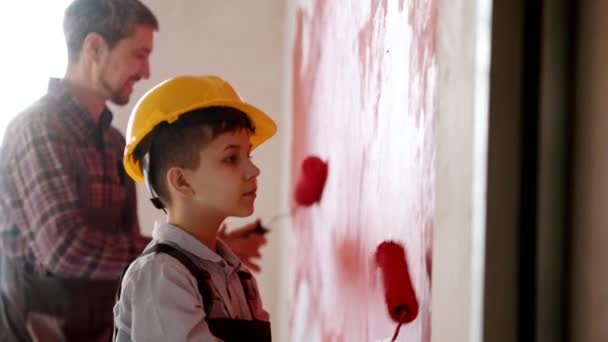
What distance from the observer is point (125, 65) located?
0.82 m

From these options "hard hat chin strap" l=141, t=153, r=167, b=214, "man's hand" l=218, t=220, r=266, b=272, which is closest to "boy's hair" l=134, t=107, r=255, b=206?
"hard hat chin strap" l=141, t=153, r=167, b=214

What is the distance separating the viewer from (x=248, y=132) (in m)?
0.55

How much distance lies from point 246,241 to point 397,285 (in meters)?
0.35

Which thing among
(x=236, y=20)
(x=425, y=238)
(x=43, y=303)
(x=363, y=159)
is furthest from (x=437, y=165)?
(x=43, y=303)

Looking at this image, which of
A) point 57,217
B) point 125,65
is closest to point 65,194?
point 57,217

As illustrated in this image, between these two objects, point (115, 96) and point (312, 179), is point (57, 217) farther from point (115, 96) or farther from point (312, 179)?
point (312, 179)

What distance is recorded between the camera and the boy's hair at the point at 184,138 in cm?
52

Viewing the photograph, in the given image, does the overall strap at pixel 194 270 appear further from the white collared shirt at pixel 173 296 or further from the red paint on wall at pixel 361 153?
the red paint on wall at pixel 361 153

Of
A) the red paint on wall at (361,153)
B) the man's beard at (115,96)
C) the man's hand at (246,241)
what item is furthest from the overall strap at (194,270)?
the man's beard at (115,96)

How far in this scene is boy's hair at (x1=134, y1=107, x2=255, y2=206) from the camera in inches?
20.5

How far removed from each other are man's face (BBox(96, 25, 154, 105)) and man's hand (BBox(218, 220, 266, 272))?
0.69 ft

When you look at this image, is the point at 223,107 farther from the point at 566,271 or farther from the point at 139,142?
the point at 566,271

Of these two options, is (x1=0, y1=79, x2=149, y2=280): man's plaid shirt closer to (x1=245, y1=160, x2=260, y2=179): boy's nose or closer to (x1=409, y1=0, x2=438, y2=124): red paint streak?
(x1=245, y1=160, x2=260, y2=179): boy's nose

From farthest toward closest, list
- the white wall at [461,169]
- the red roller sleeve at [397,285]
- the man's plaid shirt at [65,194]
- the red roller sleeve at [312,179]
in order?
the man's plaid shirt at [65,194]
the red roller sleeve at [312,179]
the red roller sleeve at [397,285]
the white wall at [461,169]
